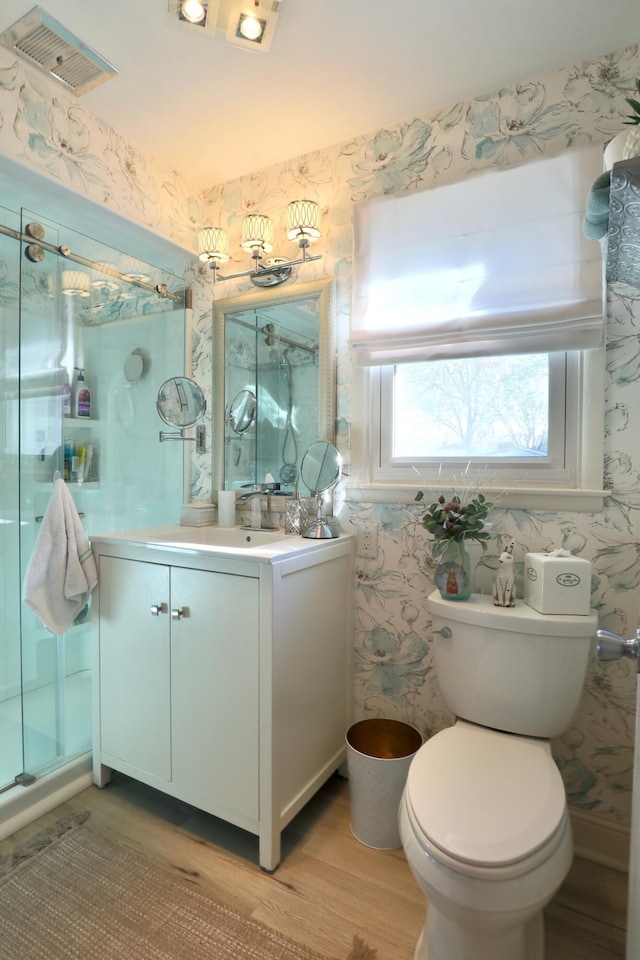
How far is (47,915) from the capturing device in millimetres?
1248

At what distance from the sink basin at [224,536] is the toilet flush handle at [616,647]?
3.68 feet

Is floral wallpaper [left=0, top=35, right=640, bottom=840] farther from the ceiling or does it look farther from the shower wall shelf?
the shower wall shelf

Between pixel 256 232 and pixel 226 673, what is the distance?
165 centimetres

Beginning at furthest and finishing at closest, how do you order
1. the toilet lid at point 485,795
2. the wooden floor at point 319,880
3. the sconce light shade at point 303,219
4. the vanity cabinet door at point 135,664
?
the sconce light shade at point 303,219
the vanity cabinet door at point 135,664
the wooden floor at point 319,880
the toilet lid at point 485,795

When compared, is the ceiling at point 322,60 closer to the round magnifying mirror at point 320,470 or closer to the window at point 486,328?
the window at point 486,328

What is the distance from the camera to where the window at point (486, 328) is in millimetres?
1457

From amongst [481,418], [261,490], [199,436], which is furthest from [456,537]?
[199,436]

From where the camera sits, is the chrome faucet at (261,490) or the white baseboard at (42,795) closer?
the white baseboard at (42,795)

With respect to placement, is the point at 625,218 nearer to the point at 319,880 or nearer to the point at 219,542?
the point at 219,542

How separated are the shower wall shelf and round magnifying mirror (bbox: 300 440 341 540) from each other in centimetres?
105

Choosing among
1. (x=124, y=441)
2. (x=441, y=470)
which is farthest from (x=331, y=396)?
(x=124, y=441)

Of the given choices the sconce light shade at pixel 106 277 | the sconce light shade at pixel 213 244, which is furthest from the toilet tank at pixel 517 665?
the sconce light shade at pixel 106 277

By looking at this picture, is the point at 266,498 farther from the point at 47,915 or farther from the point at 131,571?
the point at 47,915

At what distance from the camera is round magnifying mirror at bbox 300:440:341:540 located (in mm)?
1816
